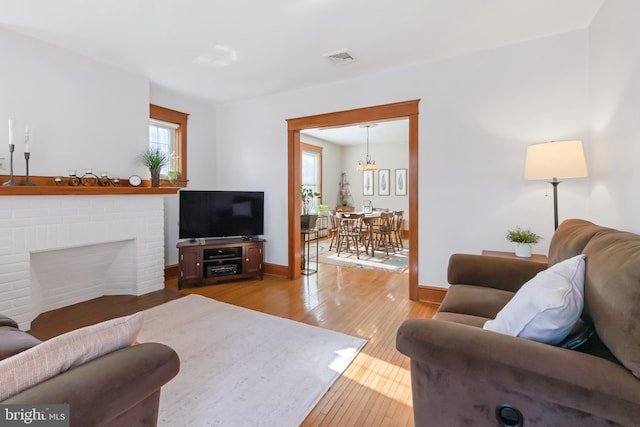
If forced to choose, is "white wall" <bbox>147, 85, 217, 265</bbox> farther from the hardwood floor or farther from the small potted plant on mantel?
the small potted plant on mantel

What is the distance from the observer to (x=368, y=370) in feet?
7.01

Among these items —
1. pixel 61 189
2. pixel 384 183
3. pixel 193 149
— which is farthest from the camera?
pixel 384 183

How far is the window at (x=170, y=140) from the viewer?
4211 mm

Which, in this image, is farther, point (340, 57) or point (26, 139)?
point (340, 57)

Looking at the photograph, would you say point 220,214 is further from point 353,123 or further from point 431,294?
point 431,294

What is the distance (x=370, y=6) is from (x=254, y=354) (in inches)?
110

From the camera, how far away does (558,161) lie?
7.65 feet

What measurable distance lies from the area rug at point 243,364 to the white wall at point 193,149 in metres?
1.46

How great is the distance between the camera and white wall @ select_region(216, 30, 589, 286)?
2766 mm

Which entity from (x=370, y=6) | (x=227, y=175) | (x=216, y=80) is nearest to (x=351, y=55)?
(x=370, y=6)

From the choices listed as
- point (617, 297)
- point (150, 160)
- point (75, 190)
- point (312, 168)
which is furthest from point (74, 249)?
point (312, 168)

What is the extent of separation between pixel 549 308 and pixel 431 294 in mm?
2427

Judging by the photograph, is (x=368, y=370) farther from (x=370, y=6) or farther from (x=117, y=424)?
(x=370, y=6)

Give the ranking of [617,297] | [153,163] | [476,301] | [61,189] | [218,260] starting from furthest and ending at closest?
[218,260] → [153,163] → [61,189] → [476,301] → [617,297]
